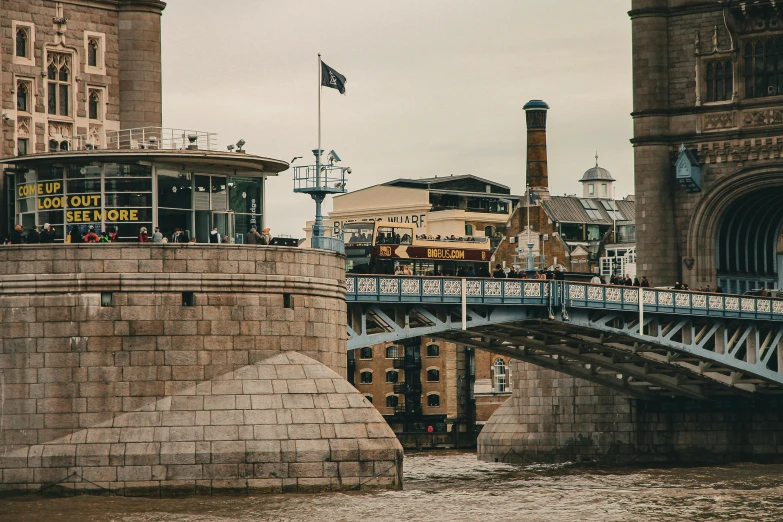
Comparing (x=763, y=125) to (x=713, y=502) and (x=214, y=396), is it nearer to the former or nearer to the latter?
(x=713, y=502)

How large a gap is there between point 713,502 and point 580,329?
1595 cm

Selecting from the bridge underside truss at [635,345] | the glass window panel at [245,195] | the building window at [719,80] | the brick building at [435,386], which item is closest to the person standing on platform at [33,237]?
the glass window panel at [245,195]

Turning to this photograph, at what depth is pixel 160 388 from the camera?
170 ft

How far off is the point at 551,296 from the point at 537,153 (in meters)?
65.8

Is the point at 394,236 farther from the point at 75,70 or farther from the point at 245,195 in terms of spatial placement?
the point at 245,195

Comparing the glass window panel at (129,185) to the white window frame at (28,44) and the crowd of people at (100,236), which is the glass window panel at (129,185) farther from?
the white window frame at (28,44)

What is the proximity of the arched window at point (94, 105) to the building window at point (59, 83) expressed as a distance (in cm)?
146

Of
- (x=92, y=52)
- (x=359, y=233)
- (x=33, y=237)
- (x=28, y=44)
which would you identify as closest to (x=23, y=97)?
(x=28, y=44)

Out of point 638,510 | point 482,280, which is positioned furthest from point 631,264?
point 638,510

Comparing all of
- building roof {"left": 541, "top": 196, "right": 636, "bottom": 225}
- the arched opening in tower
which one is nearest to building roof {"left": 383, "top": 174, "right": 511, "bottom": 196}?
building roof {"left": 541, "top": 196, "right": 636, "bottom": 225}

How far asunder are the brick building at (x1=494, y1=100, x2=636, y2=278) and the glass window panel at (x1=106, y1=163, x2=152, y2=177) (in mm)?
74434

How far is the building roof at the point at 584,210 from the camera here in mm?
135275

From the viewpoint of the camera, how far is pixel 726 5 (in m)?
88.3

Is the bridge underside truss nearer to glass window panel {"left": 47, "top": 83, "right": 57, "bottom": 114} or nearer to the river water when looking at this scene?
the river water
